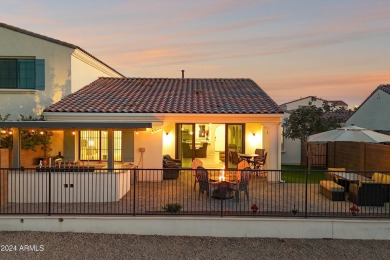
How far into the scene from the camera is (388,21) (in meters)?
17.4

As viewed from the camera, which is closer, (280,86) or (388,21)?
(388,21)

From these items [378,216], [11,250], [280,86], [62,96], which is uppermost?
[280,86]

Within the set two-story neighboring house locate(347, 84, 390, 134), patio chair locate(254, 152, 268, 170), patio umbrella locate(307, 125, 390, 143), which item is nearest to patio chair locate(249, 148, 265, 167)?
patio chair locate(254, 152, 268, 170)

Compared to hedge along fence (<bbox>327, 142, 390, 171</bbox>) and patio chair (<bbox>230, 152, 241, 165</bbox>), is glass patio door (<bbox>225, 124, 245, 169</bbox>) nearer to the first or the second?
patio chair (<bbox>230, 152, 241, 165</bbox>)

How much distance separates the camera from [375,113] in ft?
63.8

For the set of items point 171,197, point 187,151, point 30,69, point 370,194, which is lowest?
point 171,197

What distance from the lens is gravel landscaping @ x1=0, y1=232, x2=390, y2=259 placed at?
A: 719 cm

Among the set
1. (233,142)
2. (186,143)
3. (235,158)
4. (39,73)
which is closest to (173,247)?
(235,158)

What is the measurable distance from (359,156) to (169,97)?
388 inches

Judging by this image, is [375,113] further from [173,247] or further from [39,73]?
[39,73]

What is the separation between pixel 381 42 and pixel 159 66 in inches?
798

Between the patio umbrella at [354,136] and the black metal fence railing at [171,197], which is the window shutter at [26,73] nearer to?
the black metal fence railing at [171,197]

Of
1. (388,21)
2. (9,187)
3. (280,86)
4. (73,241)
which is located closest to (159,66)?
(280,86)

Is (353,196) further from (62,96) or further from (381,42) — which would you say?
(381,42)
